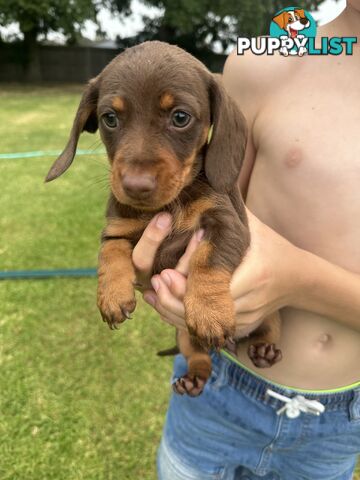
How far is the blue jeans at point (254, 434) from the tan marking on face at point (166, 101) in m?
0.89

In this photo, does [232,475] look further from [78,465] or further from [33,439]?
[33,439]

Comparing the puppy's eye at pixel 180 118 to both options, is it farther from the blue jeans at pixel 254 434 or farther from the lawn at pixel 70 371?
the blue jeans at pixel 254 434

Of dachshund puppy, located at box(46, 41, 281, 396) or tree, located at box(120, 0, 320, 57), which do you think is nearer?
dachshund puppy, located at box(46, 41, 281, 396)

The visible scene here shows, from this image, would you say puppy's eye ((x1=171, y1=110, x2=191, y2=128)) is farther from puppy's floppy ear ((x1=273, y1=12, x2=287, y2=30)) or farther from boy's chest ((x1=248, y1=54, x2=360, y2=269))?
puppy's floppy ear ((x1=273, y1=12, x2=287, y2=30))

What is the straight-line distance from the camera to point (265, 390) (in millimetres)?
1623

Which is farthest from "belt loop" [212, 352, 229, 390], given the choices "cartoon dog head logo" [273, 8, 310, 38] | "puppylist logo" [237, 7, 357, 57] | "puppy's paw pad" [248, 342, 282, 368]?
"cartoon dog head logo" [273, 8, 310, 38]

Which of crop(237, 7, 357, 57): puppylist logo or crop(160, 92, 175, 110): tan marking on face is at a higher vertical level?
crop(237, 7, 357, 57): puppylist logo

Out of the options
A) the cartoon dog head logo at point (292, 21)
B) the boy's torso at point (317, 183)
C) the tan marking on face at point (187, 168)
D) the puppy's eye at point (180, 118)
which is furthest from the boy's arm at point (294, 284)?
the cartoon dog head logo at point (292, 21)

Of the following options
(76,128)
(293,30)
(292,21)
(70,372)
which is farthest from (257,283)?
(70,372)

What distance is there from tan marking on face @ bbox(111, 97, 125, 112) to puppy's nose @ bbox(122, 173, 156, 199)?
0.82 feet

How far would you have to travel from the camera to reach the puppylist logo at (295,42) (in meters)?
1.70

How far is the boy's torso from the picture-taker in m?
1.57

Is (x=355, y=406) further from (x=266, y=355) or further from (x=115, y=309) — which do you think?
(x=115, y=309)

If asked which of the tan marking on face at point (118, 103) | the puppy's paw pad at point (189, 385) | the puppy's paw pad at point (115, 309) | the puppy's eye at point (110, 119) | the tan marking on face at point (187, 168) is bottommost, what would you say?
the puppy's paw pad at point (189, 385)
